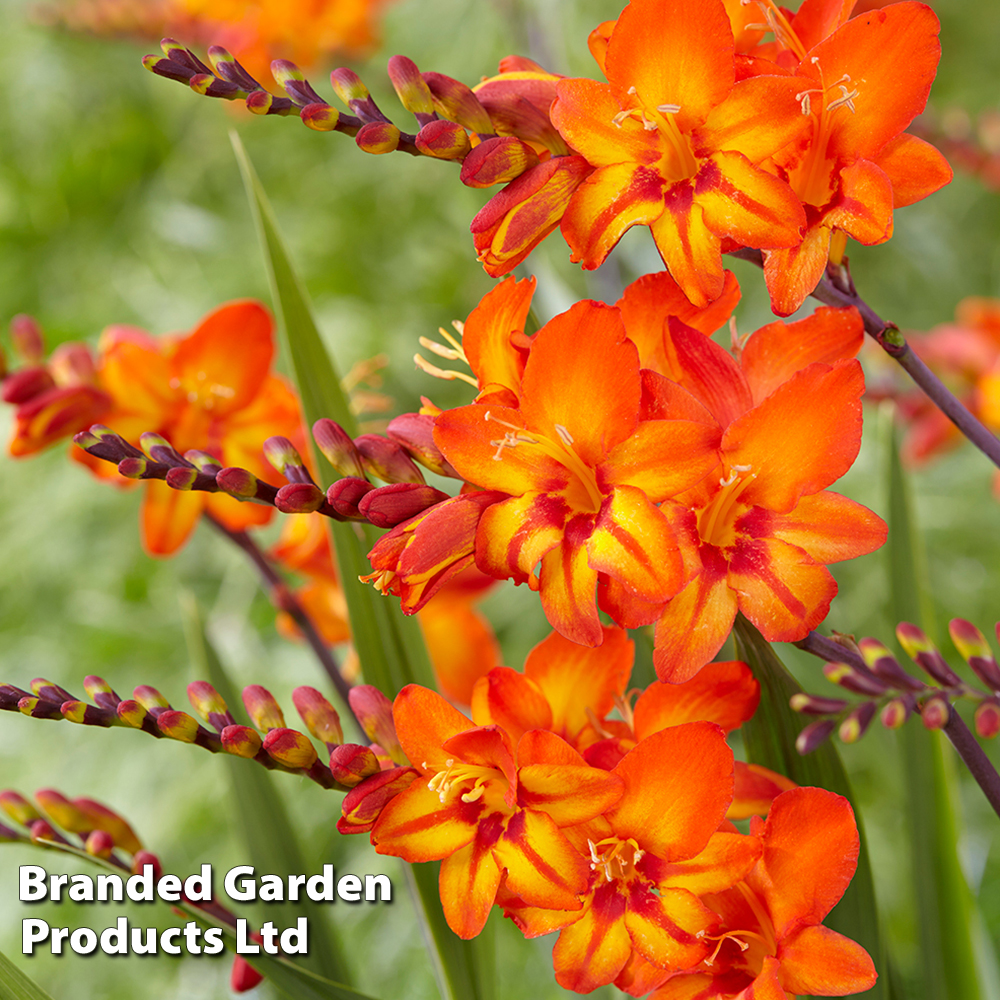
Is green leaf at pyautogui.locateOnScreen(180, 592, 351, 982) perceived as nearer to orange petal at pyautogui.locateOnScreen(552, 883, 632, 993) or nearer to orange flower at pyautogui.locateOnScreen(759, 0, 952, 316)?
orange petal at pyautogui.locateOnScreen(552, 883, 632, 993)

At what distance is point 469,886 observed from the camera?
214mm

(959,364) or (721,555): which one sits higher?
(959,364)

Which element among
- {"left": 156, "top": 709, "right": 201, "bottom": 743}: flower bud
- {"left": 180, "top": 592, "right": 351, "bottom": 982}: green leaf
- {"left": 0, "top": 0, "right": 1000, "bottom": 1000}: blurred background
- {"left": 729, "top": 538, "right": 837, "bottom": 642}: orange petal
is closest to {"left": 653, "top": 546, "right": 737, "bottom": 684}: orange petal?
{"left": 729, "top": 538, "right": 837, "bottom": 642}: orange petal

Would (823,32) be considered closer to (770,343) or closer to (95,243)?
(770,343)

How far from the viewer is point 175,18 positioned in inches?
35.1

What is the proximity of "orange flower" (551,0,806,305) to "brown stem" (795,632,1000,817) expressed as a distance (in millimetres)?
82

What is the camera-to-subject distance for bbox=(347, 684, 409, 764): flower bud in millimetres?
235

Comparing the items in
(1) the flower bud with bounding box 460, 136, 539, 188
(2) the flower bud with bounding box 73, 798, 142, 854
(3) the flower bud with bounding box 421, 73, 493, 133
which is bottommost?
(2) the flower bud with bounding box 73, 798, 142, 854

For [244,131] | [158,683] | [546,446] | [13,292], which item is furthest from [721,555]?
[13,292]

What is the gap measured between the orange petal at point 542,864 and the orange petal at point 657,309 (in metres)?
0.11

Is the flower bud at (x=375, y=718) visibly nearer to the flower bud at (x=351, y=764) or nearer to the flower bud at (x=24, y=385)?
the flower bud at (x=351, y=764)

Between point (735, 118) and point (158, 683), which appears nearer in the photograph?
→ point (735, 118)

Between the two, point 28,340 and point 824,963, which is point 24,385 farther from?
point 824,963

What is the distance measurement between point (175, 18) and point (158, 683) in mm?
650
